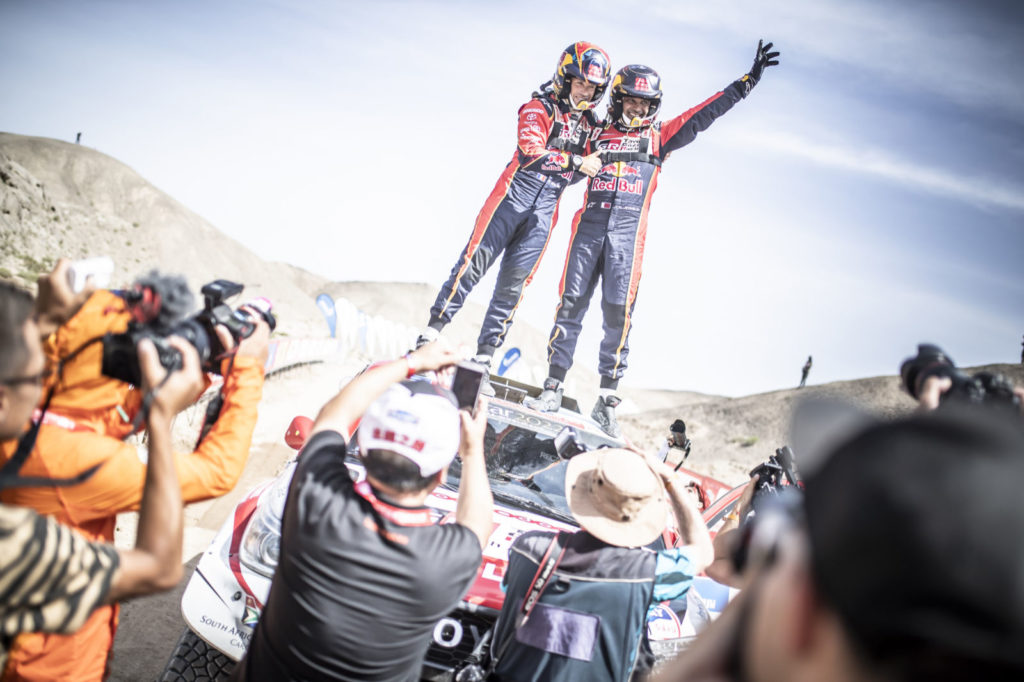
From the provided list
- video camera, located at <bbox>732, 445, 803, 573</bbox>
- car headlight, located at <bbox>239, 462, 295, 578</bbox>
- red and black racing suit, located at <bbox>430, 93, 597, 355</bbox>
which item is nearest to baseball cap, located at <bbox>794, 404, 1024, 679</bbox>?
video camera, located at <bbox>732, 445, 803, 573</bbox>

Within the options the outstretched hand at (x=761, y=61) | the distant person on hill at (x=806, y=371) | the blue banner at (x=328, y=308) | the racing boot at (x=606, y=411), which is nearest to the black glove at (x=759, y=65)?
the outstretched hand at (x=761, y=61)

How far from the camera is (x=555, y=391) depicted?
6008mm

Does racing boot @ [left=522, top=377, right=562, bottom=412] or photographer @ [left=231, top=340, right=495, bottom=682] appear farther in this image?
racing boot @ [left=522, top=377, right=562, bottom=412]

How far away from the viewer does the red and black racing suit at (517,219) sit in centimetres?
635

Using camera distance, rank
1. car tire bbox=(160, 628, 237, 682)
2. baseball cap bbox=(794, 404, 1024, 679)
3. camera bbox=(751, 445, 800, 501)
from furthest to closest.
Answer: camera bbox=(751, 445, 800, 501) < car tire bbox=(160, 628, 237, 682) < baseball cap bbox=(794, 404, 1024, 679)

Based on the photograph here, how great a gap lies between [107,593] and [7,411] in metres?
0.48

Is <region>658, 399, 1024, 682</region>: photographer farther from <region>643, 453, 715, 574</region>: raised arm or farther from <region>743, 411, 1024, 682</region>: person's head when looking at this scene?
<region>643, 453, 715, 574</region>: raised arm

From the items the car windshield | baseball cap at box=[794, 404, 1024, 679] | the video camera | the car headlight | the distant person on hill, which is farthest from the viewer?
the distant person on hill

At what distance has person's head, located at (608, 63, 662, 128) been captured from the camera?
6078 mm

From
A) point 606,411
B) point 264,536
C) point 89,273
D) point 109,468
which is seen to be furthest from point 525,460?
point 89,273

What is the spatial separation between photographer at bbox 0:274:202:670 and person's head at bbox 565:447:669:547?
1381 millimetres

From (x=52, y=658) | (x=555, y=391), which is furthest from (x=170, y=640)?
(x=555, y=391)

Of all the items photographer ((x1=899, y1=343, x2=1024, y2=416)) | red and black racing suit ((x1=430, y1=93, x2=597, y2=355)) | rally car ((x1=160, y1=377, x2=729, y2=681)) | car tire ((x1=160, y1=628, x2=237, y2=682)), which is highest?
red and black racing suit ((x1=430, y1=93, x2=597, y2=355))

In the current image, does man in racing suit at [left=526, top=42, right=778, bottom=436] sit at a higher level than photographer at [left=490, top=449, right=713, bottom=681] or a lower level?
higher
